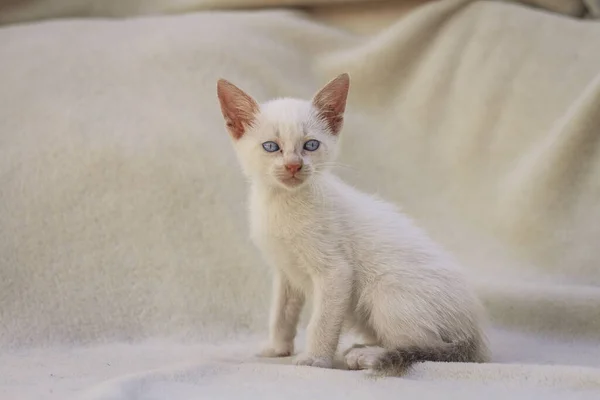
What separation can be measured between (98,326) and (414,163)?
90 centimetres

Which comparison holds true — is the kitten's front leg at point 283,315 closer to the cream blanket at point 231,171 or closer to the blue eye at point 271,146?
the cream blanket at point 231,171

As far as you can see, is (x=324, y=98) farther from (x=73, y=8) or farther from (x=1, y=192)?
(x=73, y=8)

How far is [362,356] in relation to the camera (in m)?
1.18

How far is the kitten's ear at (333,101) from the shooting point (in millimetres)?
1277

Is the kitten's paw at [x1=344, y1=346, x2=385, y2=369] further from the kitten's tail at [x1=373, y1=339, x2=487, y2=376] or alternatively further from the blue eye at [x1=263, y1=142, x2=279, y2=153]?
the blue eye at [x1=263, y1=142, x2=279, y2=153]

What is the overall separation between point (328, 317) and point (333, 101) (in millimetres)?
371

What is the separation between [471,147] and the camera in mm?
1904

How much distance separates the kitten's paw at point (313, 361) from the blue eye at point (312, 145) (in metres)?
0.34

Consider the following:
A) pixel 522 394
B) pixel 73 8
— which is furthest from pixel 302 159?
pixel 73 8

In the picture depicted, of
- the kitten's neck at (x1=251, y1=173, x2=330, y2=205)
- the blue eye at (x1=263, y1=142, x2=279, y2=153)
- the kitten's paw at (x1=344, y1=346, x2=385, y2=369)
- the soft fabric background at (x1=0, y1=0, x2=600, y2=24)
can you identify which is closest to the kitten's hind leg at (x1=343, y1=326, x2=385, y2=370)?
the kitten's paw at (x1=344, y1=346, x2=385, y2=369)

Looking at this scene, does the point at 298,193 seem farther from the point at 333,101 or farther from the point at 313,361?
the point at 313,361

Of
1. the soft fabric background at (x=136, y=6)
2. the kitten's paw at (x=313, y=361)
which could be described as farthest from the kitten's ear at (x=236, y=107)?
the soft fabric background at (x=136, y=6)

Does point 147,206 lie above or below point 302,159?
below

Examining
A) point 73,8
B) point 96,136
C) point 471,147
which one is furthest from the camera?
point 73,8
